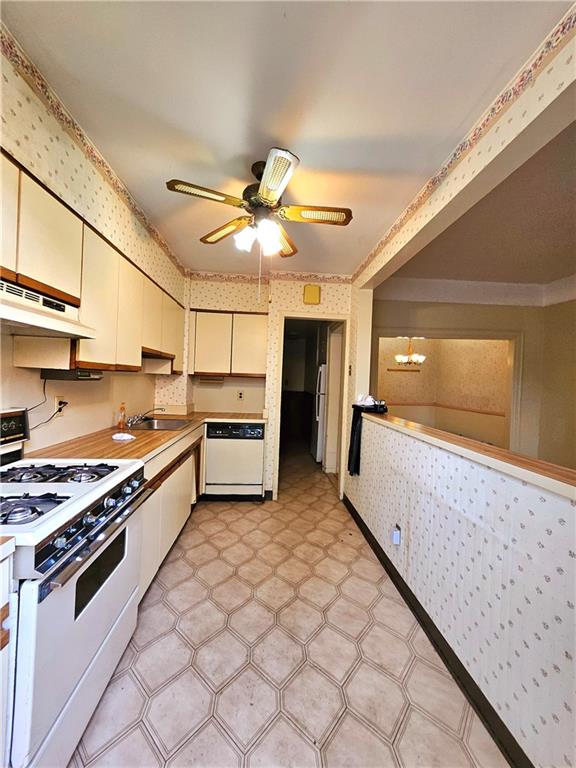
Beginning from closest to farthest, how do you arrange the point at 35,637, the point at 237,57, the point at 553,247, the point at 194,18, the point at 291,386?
the point at 35,637 → the point at 194,18 → the point at 237,57 → the point at 553,247 → the point at 291,386

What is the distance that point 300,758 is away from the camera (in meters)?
1.10

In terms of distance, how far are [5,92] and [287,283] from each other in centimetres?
249

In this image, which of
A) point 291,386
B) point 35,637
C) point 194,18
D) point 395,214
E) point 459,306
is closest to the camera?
point 35,637

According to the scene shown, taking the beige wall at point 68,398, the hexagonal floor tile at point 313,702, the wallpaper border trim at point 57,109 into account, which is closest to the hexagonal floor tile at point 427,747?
the hexagonal floor tile at point 313,702

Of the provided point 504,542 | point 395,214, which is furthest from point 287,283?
point 504,542

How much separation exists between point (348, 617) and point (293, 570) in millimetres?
519

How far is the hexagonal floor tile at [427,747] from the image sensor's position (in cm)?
110

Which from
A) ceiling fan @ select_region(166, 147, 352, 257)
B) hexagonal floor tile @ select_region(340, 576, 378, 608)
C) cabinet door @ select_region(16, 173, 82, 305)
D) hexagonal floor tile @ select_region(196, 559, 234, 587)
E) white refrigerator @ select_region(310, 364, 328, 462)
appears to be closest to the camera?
cabinet door @ select_region(16, 173, 82, 305)

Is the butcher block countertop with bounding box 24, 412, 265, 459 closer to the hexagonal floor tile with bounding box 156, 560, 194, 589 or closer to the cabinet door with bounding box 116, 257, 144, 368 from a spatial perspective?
the cabinet door with bounding box 116, 257, 144, 368

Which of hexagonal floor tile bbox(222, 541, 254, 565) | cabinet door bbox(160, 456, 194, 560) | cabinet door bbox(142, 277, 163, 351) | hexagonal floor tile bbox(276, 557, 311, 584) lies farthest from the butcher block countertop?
hexagonal floor tile bbox(276, 557, 311, 584)

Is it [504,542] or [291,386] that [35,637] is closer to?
[504,542]

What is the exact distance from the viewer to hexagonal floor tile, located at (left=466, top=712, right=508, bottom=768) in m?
1.10

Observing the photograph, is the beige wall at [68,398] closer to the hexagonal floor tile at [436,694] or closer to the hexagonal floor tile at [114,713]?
the hexagonal floor tile at [114,713]

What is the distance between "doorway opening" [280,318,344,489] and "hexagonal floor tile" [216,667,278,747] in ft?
8.73
